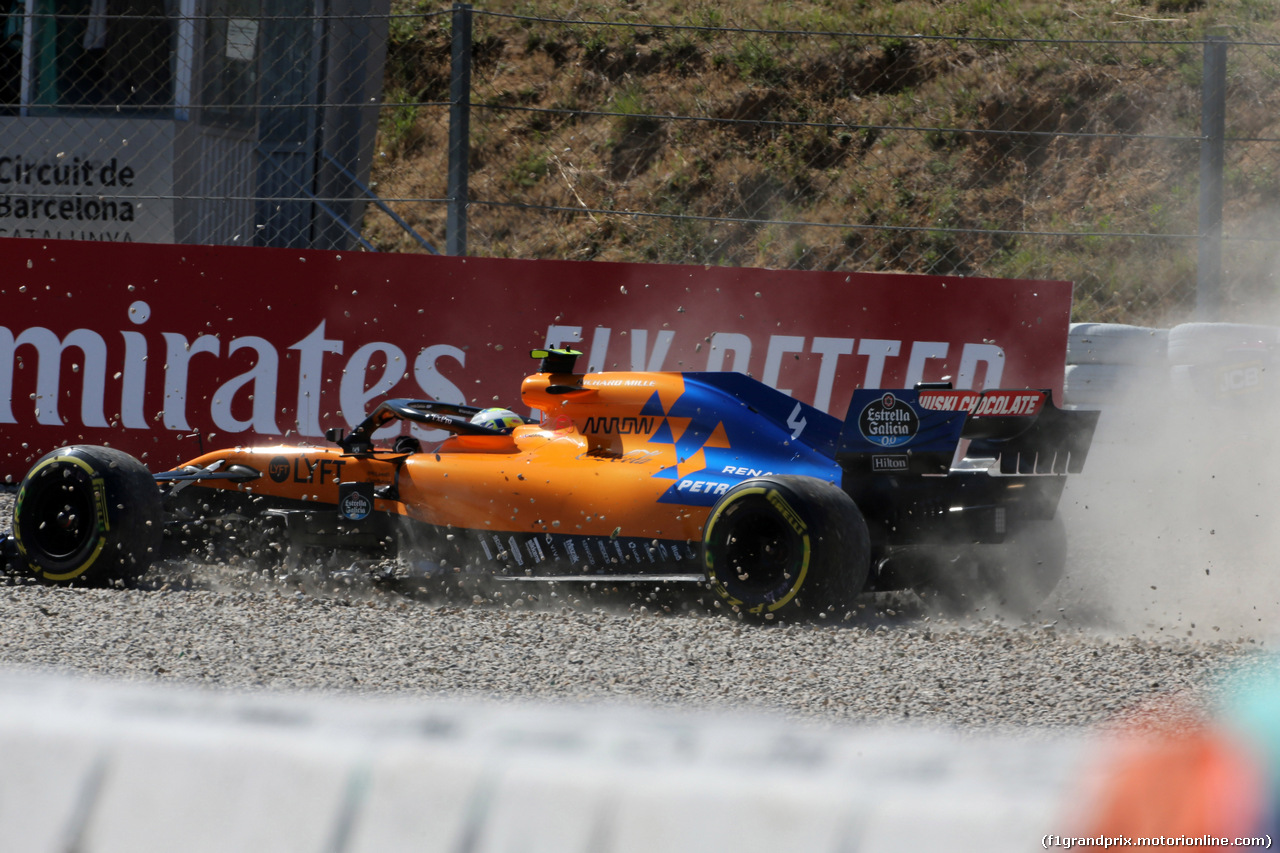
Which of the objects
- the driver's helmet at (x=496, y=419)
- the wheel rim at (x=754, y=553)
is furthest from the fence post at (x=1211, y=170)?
A: the driver's helmet at (x=496, y=419)

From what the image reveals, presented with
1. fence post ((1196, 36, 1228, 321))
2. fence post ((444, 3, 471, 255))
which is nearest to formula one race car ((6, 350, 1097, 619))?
fence post ((444, 3, 471, 255))

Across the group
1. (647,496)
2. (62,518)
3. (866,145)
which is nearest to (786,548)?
(647,496)

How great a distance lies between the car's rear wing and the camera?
509cm

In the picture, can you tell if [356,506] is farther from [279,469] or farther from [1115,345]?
[1115,345]

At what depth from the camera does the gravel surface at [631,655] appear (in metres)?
3.58

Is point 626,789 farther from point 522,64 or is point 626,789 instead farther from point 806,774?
point 522,64

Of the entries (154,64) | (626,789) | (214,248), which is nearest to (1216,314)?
(214,248)

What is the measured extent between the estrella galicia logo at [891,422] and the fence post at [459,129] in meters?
3.40

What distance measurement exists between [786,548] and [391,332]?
3.80m

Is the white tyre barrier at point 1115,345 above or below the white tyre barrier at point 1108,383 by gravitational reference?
above

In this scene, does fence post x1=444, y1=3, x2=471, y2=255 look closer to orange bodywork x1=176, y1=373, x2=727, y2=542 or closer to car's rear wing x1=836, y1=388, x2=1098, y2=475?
orange bodywork x1=176, y1=373, x2=727, y2=542

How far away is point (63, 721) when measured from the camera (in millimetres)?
2168

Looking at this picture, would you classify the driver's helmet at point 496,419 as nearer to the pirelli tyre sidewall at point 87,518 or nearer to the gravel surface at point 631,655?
the gravel surface at point 631,655

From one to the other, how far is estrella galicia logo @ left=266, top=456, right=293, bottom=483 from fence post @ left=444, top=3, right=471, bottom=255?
6.93 ft
